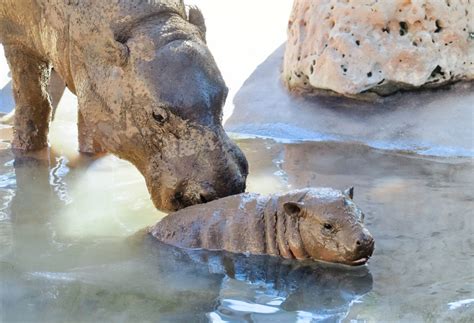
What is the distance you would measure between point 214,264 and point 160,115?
82 cm

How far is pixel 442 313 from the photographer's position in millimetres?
2414

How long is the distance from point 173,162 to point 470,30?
4279 mm

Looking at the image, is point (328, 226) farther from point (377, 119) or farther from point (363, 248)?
point (377, 119)

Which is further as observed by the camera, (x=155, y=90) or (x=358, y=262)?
(x=155, y=90)

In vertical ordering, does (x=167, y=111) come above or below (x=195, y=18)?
below

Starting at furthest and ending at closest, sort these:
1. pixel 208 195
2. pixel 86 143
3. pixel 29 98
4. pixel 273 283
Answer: pixel 86 143 → pixel 29 98 → pixel 208 195 → pixel 273 283

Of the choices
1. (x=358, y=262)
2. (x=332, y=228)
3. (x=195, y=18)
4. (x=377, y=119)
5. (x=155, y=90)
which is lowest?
(x=377, y=119)

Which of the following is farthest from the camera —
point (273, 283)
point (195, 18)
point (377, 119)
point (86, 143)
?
point (377, 119)

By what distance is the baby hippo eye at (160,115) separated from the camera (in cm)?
343

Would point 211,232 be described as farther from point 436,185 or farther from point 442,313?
point 436,185

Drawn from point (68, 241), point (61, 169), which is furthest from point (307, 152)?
point (68, 241)

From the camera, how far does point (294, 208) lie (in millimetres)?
3068

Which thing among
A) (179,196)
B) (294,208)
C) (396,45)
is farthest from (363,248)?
(396,45)

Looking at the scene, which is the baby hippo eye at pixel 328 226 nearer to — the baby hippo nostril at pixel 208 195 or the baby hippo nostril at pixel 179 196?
the baby hippo nostril at pixel 208 195
